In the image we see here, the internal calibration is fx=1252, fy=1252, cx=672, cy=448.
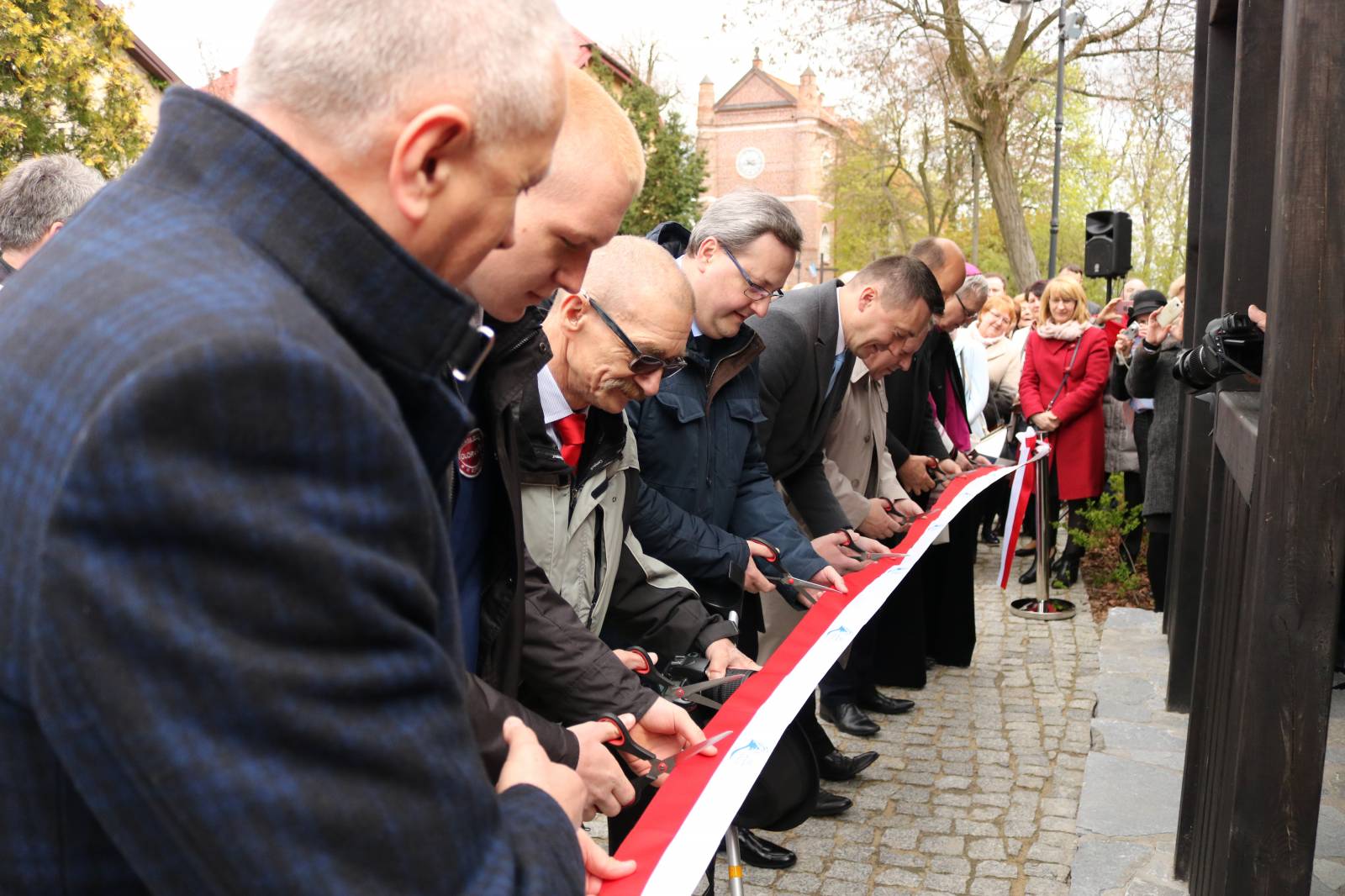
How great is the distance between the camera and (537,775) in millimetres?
1426

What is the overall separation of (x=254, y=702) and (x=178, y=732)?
0.18 feet

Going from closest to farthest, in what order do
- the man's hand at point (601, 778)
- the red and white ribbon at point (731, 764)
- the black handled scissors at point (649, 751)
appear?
1. the red and white ribbon at point (731, 764)
2. the man's hand at point (601, 778)
3. the black handled scissors at point (649, 751)

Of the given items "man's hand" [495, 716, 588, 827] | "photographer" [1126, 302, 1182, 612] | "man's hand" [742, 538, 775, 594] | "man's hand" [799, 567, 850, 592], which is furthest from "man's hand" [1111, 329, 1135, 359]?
"man's hand" [495, 716, 588, 827]

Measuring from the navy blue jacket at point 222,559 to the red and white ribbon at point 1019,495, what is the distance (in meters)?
6.66

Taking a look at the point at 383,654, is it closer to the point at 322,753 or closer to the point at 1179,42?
the point at 322,753

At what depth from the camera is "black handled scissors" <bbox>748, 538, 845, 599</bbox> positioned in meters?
4.16

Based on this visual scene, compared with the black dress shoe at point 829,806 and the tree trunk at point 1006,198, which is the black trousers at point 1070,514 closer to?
the black dress shoe at point 829,806

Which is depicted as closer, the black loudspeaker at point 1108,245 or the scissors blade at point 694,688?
the scissors blade at point 694,688

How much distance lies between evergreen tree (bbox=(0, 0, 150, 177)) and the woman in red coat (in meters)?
13.2

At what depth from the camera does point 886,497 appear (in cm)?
622

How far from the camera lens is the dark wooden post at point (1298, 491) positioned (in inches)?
105

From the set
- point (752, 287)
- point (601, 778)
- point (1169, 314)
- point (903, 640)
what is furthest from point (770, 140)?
point (601, 778)

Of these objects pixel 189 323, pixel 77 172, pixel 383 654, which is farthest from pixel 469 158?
pixel 77 172

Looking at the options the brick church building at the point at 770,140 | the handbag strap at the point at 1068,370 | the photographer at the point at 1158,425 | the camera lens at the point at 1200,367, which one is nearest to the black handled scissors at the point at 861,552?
the camera lens at the point at 1200,367
